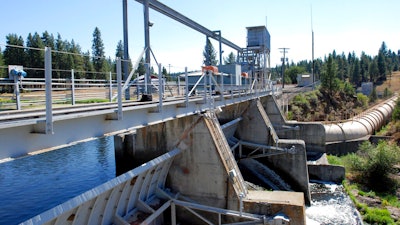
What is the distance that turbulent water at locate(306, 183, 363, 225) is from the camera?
61.8 feet

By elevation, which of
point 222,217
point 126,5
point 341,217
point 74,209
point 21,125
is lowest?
point 341,217

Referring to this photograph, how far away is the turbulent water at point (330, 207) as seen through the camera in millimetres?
18844

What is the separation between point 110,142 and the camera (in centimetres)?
2984

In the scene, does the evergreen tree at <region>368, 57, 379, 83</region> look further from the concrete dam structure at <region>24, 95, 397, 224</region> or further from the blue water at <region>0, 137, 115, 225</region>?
the concrete dam structure at <region>24, 95, 397, 224</region>

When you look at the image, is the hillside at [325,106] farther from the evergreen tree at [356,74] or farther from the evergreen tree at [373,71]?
the evergreen tree at [373,71]

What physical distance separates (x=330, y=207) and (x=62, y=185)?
16189 mm

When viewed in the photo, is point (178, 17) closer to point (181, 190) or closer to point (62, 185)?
point (181, 190)

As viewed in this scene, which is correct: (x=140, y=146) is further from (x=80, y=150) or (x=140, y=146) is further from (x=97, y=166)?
(x=80, y=150)

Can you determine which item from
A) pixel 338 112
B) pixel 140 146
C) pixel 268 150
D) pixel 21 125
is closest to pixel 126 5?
pixel 140 146

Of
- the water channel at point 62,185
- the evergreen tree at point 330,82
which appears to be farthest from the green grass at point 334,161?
the evergreen tree at point 330,82

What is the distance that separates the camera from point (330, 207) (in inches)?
824

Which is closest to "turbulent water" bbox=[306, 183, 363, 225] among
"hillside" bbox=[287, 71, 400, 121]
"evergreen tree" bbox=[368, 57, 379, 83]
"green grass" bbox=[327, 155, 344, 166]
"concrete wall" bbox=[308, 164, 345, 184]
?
"concrete wall" bbox=[308, 164, 345, 184]

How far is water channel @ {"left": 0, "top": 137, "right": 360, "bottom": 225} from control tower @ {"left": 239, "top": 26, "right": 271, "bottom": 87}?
16.8m

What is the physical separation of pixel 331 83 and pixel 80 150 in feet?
168
